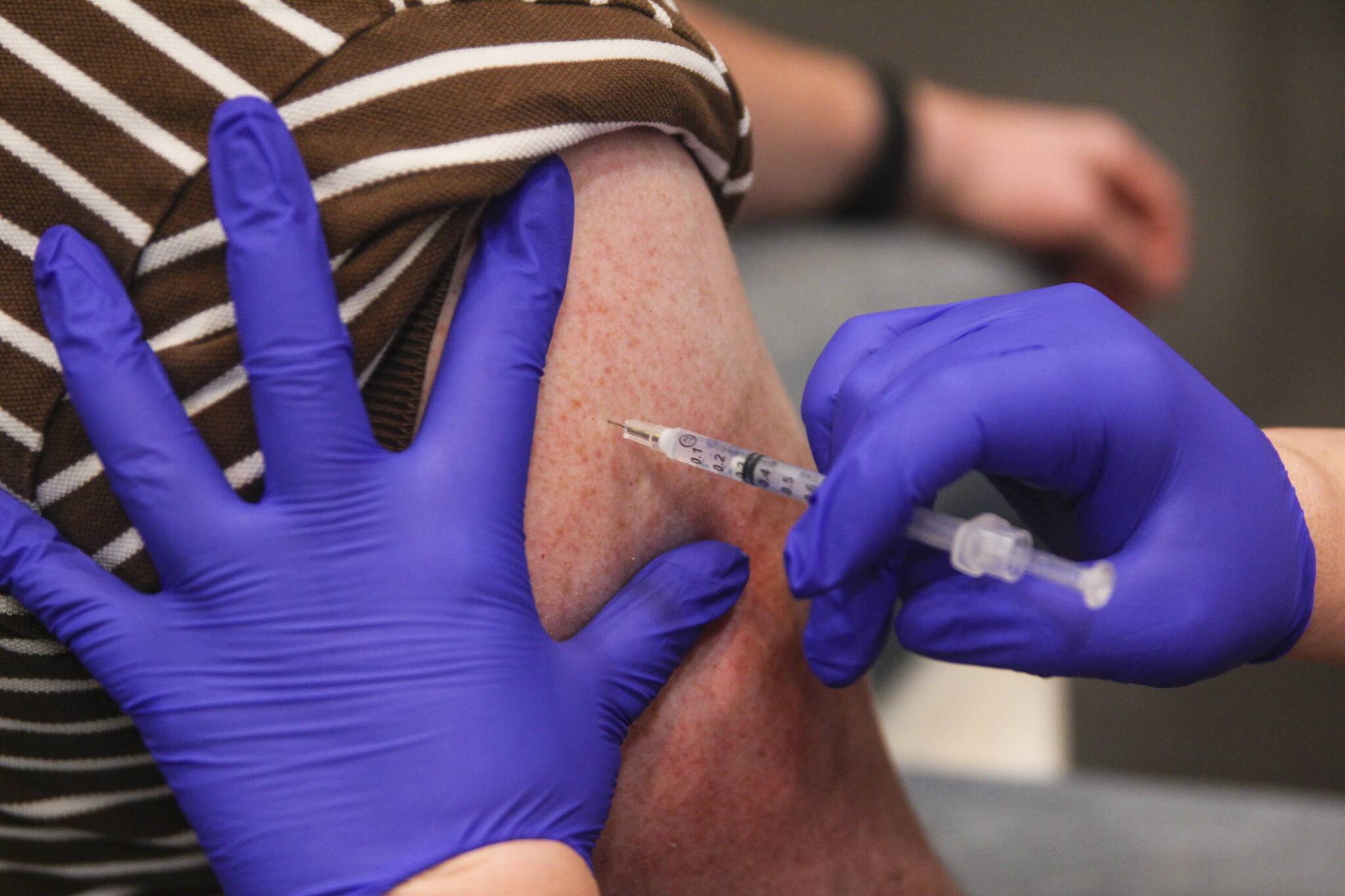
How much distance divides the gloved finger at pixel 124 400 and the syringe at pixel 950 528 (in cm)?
30

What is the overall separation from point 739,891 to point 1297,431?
2.14 ft

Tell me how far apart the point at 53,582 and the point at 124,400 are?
132 mm

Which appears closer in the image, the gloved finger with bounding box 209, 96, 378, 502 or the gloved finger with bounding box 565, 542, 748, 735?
the gloved finger with bounding box 209, 96, 378, 502

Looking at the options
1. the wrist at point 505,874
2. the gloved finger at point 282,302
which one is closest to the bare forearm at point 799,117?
the gloved finger at point 282,302

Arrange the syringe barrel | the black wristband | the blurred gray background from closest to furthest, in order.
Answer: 1. the syringe barrel
2. the black wristband
3. the blurred gray background

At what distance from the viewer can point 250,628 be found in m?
0.68

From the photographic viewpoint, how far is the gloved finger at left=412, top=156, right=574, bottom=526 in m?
0.70

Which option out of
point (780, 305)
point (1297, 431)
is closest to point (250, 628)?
point (1297, 431)

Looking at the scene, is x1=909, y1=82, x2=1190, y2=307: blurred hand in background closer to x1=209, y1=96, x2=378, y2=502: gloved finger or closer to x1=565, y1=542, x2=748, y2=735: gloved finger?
x1=565, y1=542, x2=748, y2=735: gloved finger

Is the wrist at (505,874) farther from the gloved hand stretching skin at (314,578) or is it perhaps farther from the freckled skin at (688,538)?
the freckled skin at (688,538)

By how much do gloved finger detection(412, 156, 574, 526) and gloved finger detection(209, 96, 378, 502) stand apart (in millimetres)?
68

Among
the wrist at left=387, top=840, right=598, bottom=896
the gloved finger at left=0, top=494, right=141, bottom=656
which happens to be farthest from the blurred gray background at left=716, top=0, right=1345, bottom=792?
the gloved finger at left=0, top=494, right=141, bottom=656

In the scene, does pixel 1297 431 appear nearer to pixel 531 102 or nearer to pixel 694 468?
pixel 694 468

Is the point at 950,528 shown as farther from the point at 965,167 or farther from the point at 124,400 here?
the point at 965,167
